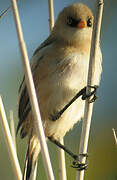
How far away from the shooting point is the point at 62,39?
2.29 metres

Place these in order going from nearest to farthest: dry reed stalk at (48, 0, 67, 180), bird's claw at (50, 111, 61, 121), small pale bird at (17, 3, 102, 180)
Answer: dry reed stalk at (48, 0, 67, 180), small pale bird at (17, 3, 102, 180), bird's claw at (50, 111, 61, 121)

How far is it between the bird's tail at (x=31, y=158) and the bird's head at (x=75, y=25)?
0.77 meters

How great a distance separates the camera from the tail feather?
2145mm

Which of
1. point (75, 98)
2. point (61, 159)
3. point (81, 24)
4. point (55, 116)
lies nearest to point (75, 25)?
point (81, 24)

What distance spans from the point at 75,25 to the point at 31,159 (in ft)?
3.24

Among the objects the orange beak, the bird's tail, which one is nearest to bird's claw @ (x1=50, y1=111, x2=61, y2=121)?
the bird's tail

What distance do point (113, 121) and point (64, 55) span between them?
4.12ft

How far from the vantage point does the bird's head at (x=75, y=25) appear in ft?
7.36

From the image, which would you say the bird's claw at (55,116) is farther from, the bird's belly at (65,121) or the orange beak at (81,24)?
the orange beak at (81,24)

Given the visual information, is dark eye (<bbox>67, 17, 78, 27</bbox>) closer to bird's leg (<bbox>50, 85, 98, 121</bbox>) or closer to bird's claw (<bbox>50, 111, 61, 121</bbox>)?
bird's leg (<bbox>50, 85, 98, 121</bbox>)

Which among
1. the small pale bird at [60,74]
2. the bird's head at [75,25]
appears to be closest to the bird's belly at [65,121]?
the small pale bird at [60,74]

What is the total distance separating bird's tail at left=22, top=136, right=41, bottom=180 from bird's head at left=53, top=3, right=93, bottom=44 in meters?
0.77

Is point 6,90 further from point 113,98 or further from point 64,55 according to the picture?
point 64,55

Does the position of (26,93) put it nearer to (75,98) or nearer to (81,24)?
(75,98)
